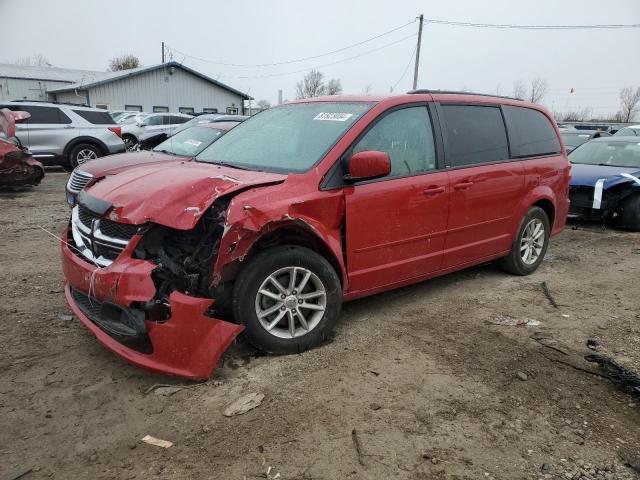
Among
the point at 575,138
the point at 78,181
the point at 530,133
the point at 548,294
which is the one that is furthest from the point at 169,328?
the point at 575,138

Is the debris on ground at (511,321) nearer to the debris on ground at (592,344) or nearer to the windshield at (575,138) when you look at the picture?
the debris on ground at (592,344)

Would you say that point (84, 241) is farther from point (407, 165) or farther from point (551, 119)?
point (551, 119)

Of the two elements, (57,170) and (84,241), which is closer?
(84,241)

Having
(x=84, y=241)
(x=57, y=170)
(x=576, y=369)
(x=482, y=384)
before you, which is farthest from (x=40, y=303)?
(x=57, y=170)

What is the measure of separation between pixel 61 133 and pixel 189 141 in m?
6.20

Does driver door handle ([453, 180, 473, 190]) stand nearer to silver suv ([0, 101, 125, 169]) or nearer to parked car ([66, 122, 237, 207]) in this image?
parked car ([66, 122, 237, 207])

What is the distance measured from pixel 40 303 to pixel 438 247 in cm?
351

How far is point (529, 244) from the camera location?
215 inches

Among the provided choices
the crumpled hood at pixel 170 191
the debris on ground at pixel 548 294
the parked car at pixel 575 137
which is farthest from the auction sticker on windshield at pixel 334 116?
the parked car at pixel 575 137

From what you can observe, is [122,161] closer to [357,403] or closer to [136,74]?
[357,403]

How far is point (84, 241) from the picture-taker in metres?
3.43

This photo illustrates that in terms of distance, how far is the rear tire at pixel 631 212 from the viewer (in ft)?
25.5

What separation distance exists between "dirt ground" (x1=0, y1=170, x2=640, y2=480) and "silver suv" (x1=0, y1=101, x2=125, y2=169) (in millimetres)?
9167

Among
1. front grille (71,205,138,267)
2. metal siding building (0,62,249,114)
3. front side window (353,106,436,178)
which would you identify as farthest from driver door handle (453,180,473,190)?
metal siding building (0,62,249,114)
